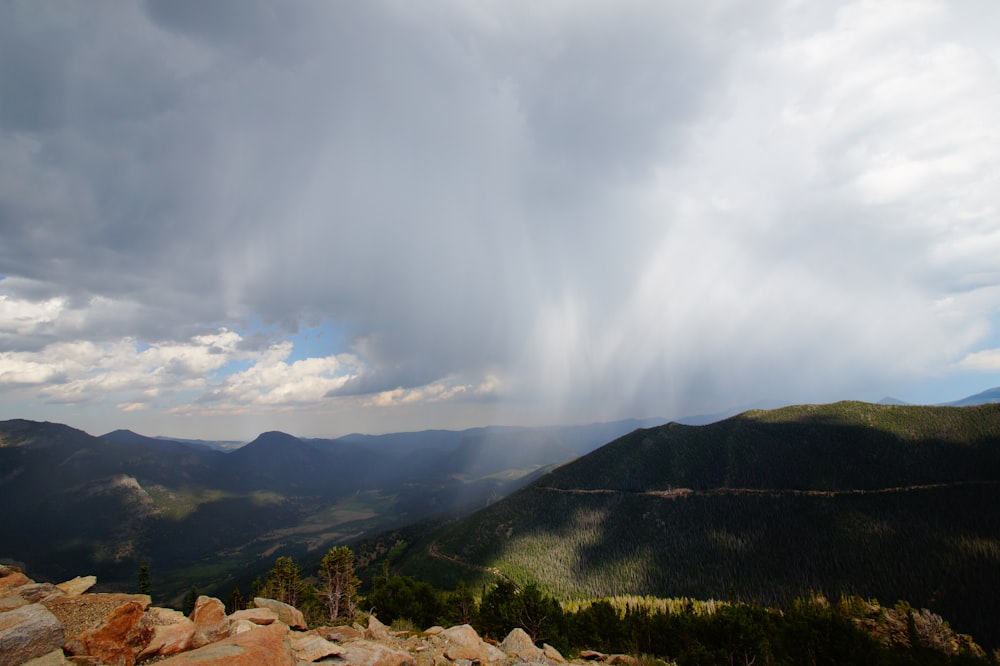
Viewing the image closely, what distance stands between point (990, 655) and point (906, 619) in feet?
152

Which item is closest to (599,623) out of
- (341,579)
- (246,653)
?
(341,579)

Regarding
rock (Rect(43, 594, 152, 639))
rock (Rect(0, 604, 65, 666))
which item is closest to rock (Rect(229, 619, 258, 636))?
rock (Rect(43, 594, 152, 639))

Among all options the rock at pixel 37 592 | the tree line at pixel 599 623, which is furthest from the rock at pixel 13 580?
the tree line at pixel 599 623

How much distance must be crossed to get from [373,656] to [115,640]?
9388 mm

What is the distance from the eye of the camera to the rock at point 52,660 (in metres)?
13.5

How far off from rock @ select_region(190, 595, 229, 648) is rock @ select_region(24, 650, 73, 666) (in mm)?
3692

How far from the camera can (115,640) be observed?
575 inches

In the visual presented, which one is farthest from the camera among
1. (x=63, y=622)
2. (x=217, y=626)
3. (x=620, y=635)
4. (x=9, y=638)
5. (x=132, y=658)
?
(x=620, y=635)

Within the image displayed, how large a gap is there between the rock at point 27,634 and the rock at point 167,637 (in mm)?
2500

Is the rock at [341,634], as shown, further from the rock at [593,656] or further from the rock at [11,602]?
the rock at [593,656]

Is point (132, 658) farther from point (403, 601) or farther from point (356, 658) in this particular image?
point (403, 601)

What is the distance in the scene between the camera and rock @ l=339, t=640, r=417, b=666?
18.2 meters

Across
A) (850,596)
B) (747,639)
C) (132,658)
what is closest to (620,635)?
(747,639)

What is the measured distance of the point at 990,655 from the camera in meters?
150
